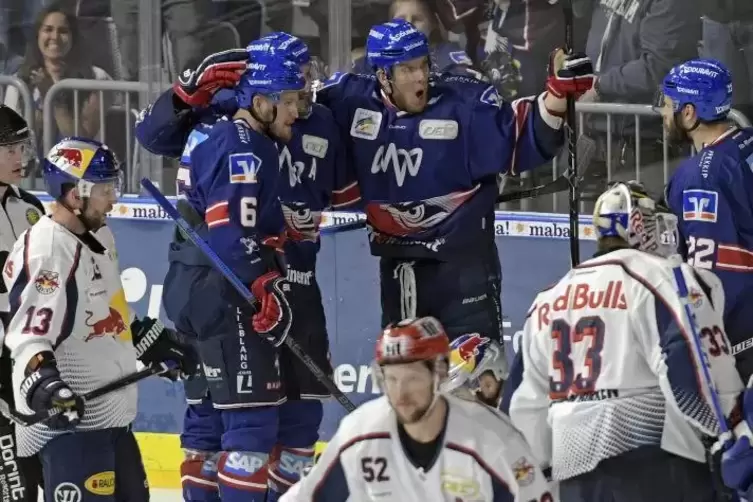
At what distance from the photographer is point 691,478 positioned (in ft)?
14.3

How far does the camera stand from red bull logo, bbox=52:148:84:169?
201 inches

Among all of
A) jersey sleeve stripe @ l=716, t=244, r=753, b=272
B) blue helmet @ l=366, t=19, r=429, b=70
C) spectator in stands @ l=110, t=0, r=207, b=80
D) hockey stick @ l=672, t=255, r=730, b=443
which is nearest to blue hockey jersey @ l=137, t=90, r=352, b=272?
blue helmet @ l=366, t=19, r=429, b=70

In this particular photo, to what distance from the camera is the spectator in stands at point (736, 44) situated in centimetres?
632

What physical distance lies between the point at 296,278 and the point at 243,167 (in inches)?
20.6

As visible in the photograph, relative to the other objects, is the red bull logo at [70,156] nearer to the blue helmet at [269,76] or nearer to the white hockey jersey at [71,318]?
the white hockey jersey at [71,318]

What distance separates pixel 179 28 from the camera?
23.4 ft

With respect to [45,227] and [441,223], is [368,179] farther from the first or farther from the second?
[45,227]

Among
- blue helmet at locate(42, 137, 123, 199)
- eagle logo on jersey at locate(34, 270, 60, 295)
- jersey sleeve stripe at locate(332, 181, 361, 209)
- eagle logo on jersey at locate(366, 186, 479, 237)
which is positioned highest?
blue helmet at locate(42, 137, 123, 199)

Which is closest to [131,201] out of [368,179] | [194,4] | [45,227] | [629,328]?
[194,4]

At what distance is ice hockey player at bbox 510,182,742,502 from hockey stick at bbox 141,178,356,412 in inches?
50.0

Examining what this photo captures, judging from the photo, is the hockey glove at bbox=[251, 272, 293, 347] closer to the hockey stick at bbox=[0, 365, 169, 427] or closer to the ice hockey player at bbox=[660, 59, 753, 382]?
the hockey stick at bbox=[0, 365, 169, 427]

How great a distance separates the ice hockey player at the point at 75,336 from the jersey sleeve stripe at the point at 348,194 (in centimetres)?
93

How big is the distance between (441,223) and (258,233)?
0.59 meters

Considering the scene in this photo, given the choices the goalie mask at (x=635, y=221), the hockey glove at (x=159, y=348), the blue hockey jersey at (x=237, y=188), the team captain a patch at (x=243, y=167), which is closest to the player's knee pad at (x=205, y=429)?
the hockey glove at (x=159, y=348)
